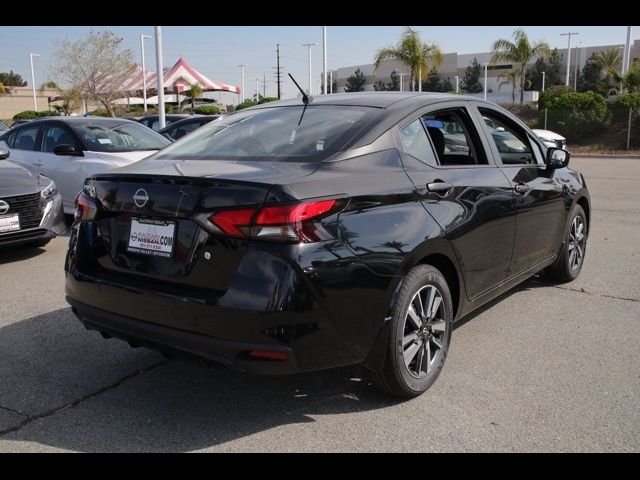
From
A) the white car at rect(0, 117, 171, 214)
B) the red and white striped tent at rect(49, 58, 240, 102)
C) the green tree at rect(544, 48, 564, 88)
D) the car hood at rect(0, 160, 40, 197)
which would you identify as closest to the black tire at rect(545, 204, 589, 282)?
the car hood at rect(0, 160, 40, 197)

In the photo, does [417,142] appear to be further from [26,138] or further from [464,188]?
[26,138]

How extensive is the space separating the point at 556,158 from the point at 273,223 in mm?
3167

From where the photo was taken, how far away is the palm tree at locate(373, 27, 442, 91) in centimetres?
3325

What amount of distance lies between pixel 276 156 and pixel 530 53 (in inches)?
1522

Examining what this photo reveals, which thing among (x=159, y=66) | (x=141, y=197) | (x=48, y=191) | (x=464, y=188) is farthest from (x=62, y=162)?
(x=159, y=66)

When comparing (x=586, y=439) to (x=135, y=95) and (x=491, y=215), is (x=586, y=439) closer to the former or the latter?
(x=491, y=215)

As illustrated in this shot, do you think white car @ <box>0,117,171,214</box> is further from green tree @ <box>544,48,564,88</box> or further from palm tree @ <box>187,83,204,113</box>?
green tree @ <box>544,48,564,88</box>

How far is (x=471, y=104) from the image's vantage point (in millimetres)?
4398

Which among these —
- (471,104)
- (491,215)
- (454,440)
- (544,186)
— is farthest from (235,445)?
(544,186)

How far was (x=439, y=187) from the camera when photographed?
3.64 m

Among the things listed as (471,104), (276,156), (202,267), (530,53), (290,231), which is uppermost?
(530,53)

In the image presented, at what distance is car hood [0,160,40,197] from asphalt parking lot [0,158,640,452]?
208 centimetres

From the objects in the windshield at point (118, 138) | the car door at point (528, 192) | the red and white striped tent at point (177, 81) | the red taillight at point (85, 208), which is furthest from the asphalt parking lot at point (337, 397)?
the red and white striped tent at point (177, 81)

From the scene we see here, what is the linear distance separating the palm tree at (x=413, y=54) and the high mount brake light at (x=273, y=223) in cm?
3232
